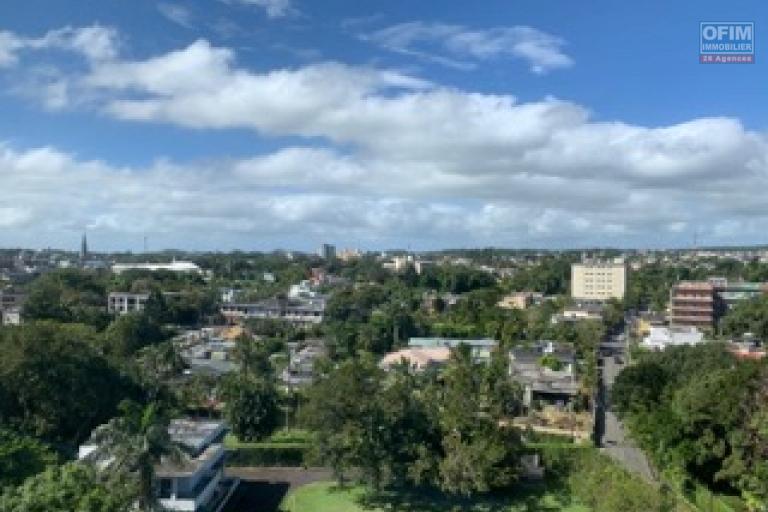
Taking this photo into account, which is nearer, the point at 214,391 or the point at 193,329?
the point at 214,391

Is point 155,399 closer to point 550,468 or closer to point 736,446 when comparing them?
point 550,468

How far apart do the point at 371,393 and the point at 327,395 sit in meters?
2.09

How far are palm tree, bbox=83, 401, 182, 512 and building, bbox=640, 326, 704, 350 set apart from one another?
62600 millimetres

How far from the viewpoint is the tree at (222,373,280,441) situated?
40.8 metres

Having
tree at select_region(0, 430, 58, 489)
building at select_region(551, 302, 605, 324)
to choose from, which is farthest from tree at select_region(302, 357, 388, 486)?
building at select_region(551, 302, 605, 324)

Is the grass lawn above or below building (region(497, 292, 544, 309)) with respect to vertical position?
below

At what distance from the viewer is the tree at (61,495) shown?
58.0 feet

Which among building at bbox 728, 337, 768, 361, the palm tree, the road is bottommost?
the road

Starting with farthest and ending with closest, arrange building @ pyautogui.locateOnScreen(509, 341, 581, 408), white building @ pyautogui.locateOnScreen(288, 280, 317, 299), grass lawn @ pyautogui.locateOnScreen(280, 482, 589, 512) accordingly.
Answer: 1. white building @ pyautogui.locateOnScreen(288, 280, 317, 299)
2. building @ pyautogui.locateOnScreen(509, 341, 581, 408)
3. grass lawn @ pyautogui.locateOnScreen(280, 482, 589, 512)

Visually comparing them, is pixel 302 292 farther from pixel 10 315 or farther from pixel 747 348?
pixel 747 348

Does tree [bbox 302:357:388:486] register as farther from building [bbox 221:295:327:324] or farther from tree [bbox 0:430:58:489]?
building [bbox 221:295:327:324]

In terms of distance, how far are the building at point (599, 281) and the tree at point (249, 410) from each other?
9584 centimetres

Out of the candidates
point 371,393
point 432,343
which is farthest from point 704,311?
point 371,393

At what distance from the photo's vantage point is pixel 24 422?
117 feet
